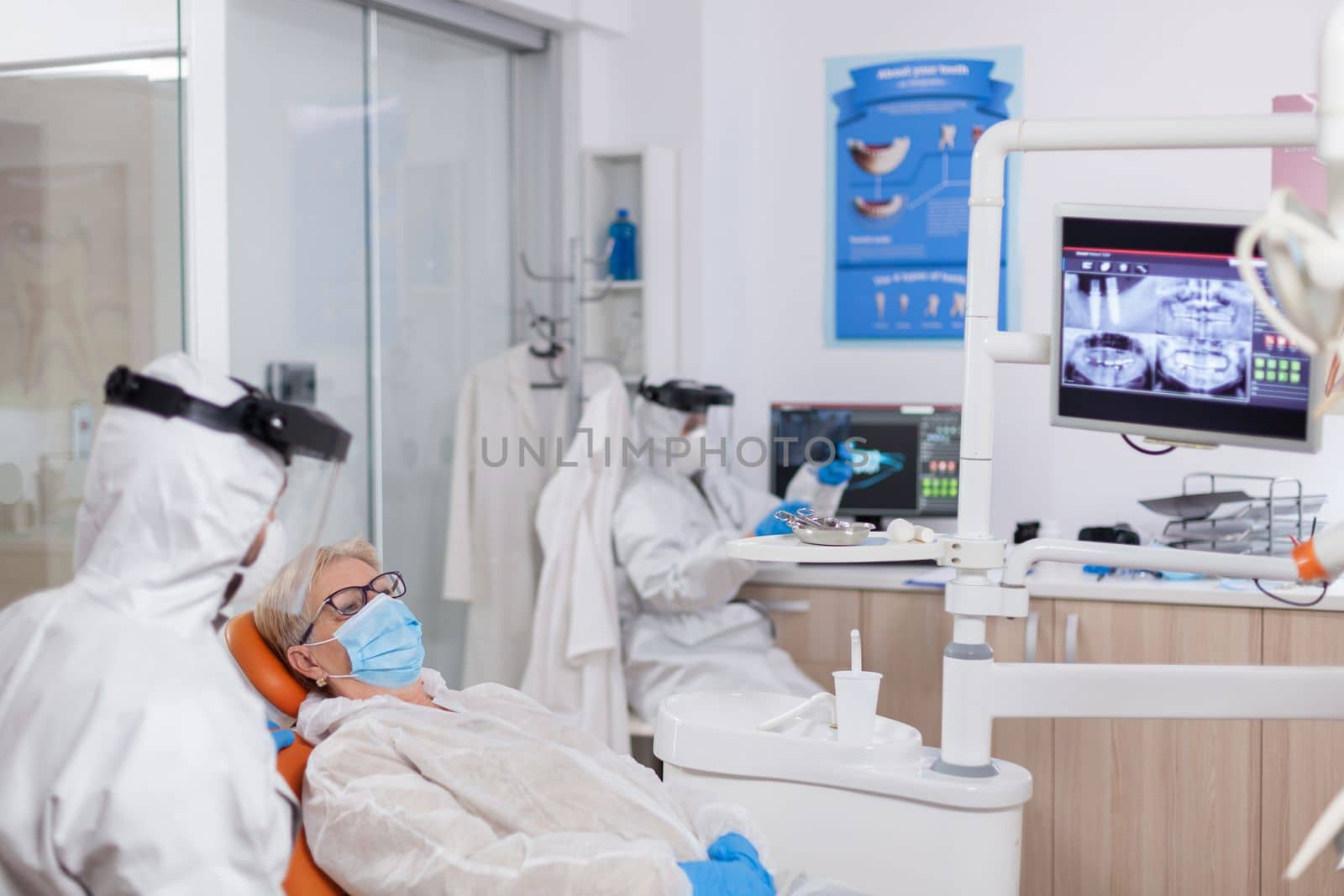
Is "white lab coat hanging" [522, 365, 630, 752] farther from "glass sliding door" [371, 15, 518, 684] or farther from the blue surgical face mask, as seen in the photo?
the blue surgical face mask

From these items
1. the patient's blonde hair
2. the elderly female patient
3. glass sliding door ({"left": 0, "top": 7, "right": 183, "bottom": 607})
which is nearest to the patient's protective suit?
the elderly female patient

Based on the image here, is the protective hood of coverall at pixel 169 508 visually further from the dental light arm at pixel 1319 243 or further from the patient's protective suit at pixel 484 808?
the dental light arm at pixel 1319 243

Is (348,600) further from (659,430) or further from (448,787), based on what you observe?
(659,430)

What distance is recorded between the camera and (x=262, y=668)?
192 centimetres

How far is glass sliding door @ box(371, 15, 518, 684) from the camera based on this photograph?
10.9 ft

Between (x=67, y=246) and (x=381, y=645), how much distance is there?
97cm

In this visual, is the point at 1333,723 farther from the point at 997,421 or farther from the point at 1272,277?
the point at 1272,277

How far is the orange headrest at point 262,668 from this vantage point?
1908 mm

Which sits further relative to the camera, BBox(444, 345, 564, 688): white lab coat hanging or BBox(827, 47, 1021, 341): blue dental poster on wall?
BBox(827, 47, 1021, 341): blue dental poster on wall

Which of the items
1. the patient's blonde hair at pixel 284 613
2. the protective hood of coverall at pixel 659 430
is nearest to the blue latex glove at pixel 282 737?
the patient's blonde hair at pixel 284 613

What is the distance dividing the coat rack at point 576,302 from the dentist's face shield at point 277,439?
2.12 meters

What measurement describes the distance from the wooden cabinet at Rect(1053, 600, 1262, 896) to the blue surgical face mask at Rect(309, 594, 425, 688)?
1709 millimetres

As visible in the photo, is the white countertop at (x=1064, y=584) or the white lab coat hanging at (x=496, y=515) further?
the white lab coat hanging at (x=496, y=515)

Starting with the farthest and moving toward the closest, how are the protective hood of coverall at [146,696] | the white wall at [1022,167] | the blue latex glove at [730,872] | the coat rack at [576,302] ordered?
the coat rack at [576,302], the white wall at [1022,167], the blue latex glove at [730,872], the protective hood of coverall at [146,696]
